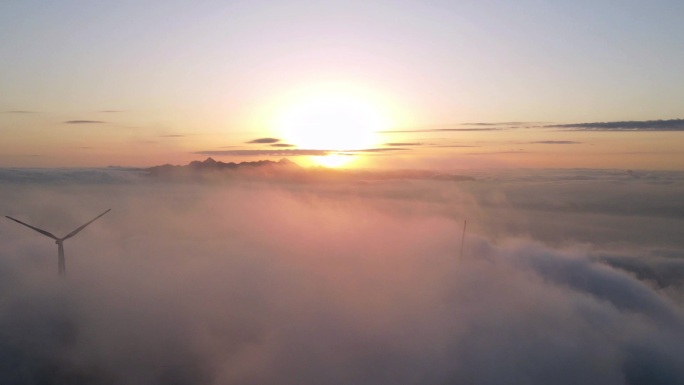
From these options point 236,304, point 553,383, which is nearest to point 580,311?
point 553,383

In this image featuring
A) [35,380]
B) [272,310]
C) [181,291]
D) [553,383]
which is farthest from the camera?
[181,291]

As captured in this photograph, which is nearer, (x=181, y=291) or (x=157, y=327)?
(x=157, y=327)

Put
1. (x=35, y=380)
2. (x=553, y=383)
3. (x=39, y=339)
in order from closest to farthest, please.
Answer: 1. (x=553, y=383)
2. (x=35, y=380)
3. (x=39, y=339)

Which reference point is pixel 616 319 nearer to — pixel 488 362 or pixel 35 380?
pixel 488 362

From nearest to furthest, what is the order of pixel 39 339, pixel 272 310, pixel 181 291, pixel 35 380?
pixel 35 380 → pixel 39 339 → pixel 272 310 → pixel 181 291

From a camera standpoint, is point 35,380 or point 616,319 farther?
point 616,319

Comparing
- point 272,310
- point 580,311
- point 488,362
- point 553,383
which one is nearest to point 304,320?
point 272,310

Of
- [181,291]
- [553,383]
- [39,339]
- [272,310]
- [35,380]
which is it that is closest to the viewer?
[553,383]

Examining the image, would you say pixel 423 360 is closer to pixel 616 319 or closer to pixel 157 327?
pixel 616 319

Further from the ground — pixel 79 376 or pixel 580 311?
pixel 580 311
